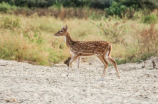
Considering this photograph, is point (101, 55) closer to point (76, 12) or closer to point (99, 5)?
point (76, 12)

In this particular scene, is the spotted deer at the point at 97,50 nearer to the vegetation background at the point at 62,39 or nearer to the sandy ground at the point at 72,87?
the sandy ground at the point at 72,87

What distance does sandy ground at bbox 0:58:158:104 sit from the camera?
707 cm

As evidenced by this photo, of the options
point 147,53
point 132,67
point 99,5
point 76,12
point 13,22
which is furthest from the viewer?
point 99,5

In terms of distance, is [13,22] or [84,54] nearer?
[84,54]

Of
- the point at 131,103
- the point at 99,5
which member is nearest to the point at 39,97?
the point at 131,103

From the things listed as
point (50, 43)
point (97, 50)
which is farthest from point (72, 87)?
point (50, 43)

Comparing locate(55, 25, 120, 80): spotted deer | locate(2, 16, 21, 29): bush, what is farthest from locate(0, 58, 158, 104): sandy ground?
locate(2, 16, 21, 29): bush

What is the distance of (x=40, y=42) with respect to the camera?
13938 mm

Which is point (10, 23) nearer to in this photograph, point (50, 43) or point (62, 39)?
point (62, 39)

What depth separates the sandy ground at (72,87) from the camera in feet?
23.2

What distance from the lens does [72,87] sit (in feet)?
27.3

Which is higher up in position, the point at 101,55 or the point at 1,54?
the point at 101,55

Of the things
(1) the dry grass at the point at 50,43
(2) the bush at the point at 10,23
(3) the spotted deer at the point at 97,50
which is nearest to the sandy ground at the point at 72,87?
(3) the spotted deer at the point at 97,50

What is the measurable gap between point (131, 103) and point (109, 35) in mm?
11410
